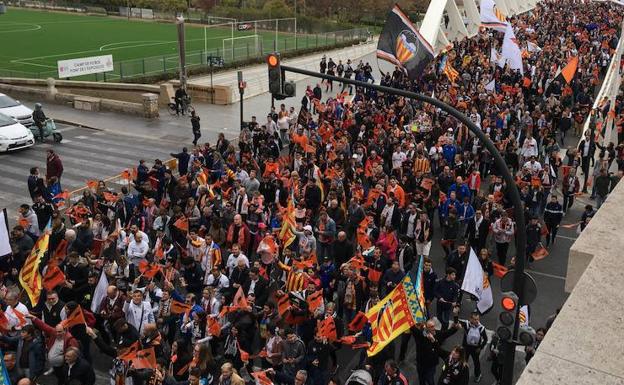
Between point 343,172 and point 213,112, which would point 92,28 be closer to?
point 213,112

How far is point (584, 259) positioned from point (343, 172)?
9666 millimetres

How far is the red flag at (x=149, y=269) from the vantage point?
437 inches

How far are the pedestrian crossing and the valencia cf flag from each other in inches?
338

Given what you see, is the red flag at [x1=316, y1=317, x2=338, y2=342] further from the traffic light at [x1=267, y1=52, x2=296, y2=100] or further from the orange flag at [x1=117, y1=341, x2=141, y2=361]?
the traffic light at [x1=267, y1=52, x2=296, y2=100]

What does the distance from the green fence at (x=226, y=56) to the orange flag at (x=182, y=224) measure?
24646 mm

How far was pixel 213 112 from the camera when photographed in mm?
31000

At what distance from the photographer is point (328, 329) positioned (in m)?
9.20

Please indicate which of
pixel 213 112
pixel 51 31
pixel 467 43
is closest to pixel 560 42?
pixel 467 43

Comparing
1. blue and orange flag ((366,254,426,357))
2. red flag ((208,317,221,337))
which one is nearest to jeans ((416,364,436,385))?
blue and orange flag ((366,254,426,357))

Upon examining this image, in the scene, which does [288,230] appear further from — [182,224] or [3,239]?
[3,239]

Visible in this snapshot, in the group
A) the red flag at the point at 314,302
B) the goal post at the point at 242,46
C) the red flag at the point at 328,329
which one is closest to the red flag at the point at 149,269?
the red flag at the point at 314,302

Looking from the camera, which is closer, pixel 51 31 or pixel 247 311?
pixel 247 311

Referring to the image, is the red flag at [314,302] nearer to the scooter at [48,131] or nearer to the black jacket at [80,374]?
the black jacket at [80,374]

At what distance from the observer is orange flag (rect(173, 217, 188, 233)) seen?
1309 cm
